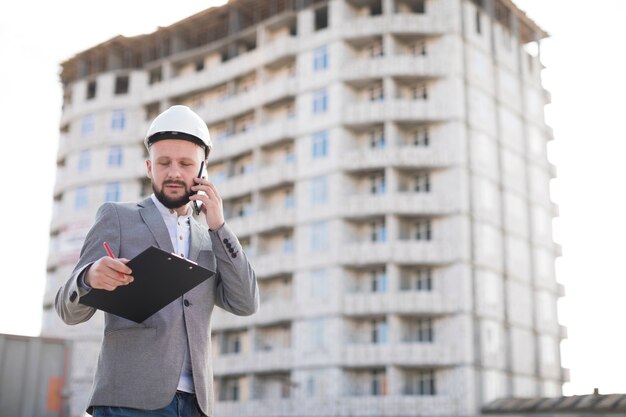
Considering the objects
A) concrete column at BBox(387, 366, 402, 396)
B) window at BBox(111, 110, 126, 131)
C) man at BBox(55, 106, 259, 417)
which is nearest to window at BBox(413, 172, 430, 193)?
concrete column at BBox(387, 366, 402, 396)

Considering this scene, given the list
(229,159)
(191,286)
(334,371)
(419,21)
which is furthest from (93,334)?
(191,286)

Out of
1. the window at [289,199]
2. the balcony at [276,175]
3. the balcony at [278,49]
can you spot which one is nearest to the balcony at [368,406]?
the window at [289,199]

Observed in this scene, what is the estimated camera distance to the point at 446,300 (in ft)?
145

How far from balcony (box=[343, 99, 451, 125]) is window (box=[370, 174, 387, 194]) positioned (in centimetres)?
299

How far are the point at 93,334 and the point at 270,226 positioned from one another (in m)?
14.7

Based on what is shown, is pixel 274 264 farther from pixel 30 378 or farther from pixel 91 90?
pixel 30 378

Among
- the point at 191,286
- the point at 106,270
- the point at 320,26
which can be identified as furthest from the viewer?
the point at 320,26

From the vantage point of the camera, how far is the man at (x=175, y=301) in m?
3.70

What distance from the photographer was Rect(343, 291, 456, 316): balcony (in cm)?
4391

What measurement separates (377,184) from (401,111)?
4168 mm

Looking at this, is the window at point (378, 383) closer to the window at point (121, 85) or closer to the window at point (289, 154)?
the window at point (289, 154)

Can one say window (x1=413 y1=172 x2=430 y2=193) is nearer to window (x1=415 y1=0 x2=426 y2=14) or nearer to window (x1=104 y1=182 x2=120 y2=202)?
window (x1=415 y1=0 x2=426 y2=14)

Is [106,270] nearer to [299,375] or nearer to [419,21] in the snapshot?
[299,375]

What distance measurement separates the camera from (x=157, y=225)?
161 inches
